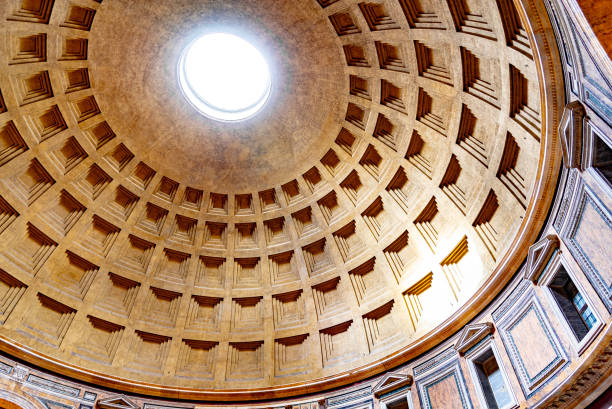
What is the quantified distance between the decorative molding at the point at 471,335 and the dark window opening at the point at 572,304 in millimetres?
2667

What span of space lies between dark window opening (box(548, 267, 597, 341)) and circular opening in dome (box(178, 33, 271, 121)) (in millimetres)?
15290

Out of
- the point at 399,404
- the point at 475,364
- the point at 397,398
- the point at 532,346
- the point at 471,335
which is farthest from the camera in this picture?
the point at 399,404

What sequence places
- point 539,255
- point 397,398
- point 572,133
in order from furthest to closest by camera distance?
point 397,398 < point 539,255 < point 572,133

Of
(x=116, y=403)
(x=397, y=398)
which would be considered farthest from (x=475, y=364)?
(x=116, y=403)

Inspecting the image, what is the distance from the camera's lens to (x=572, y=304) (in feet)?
40.3

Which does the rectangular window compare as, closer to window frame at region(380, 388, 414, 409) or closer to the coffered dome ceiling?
window frame at region(380, 388, 414, 409)

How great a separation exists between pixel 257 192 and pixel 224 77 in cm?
747

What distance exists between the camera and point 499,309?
14.7 m

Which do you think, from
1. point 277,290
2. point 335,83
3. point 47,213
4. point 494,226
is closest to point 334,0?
point 335,83

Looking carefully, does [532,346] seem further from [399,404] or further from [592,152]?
[399,404]

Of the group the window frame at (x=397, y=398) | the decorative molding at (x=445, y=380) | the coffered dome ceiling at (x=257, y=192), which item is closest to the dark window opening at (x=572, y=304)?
the coffered dome ceiling at (x=257, y=192)

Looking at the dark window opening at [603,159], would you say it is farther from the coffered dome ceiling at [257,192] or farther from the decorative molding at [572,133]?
the coffered dome ceiling at [257,192]

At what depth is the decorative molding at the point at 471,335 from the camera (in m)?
14.7

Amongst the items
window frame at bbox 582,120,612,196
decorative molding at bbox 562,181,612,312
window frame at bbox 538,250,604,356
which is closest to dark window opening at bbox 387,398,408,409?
window frame at bbox 538,250,604,356
